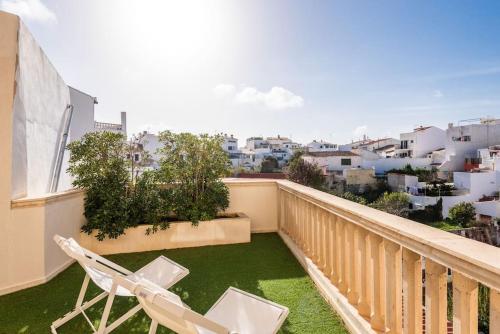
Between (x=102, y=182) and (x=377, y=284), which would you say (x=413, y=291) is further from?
(x=102, y=182)

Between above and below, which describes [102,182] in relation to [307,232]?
above

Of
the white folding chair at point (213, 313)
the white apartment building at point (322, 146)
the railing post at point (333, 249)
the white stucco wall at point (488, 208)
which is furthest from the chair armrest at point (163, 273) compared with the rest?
the white apartment building at point (322, 146)

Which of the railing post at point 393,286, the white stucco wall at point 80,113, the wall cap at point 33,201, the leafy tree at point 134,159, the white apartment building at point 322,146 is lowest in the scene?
the railing post at point 393,286

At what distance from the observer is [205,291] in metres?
3.40

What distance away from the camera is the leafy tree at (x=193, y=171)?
5238 mm

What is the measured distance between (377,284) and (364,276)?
0.75 feet

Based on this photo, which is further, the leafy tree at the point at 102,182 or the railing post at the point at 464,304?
the leafy tree at the point at 102,182

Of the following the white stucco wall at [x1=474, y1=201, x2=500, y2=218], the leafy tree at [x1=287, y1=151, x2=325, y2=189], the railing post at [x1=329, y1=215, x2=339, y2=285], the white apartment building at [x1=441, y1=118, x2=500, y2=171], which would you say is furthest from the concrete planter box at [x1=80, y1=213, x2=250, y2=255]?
the white apartment building at [x1=441, y1=118, x2=500, y2=171]

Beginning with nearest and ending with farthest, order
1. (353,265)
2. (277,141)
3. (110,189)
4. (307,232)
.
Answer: (353,265) < (307,232) < (110,189) < (277,141)

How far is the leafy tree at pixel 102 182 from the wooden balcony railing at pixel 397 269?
3.11 meters

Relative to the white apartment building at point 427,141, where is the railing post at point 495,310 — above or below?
below

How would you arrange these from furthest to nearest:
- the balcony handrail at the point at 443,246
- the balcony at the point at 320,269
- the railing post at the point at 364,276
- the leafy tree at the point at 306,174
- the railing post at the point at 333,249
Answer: the leafy tree at the point at 306,174, the railing post at the point at 333,249, the railing post at the point at 364,276, the balcony at the point at 320,269, the balcony handrail at the point at 443,246

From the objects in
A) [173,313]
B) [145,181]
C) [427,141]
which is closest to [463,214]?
[427,141]

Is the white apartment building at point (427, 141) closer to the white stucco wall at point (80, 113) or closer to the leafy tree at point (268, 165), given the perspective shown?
the leafy tree at point (268, 165)
